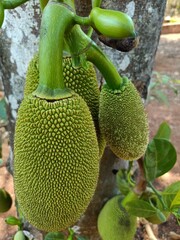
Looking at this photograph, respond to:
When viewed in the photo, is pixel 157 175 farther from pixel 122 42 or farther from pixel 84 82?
pixel 122 42

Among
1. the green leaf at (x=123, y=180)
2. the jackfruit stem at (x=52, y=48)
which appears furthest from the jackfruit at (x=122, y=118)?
the green leaf at (x=123, y=180)

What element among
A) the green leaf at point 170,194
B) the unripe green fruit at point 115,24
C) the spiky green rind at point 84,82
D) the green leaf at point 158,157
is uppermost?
the unripe green fruit at point 115,24

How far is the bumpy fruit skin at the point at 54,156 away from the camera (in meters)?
0.53

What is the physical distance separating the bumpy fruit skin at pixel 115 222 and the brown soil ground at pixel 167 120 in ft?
1.41

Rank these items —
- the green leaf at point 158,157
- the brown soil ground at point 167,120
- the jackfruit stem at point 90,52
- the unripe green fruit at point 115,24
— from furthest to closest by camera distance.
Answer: the brown soil ground at point 167,120 → the green leaf at point 158,157 → the jackfruit stem at point 90,52 → the unripe green fruit at point 115,24

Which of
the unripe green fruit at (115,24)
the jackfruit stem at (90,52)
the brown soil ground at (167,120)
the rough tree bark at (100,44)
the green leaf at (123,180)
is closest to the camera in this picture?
the unripe green fruit at (115,24)

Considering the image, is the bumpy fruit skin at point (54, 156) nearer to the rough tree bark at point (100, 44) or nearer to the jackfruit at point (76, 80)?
the jackfruit at point (76, 80)

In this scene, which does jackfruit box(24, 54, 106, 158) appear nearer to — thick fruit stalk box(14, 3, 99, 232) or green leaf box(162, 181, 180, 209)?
thick fruit stalk box(14, 3, 99, 232)

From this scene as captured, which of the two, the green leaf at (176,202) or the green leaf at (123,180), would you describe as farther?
the green leaf at (123,180)


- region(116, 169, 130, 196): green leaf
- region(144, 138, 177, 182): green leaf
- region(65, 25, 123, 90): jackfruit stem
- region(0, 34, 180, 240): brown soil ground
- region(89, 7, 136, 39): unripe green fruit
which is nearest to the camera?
region(89, 7, 136, 39): unripe green fruit

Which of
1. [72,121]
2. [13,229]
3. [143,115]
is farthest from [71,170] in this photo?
[13,229]

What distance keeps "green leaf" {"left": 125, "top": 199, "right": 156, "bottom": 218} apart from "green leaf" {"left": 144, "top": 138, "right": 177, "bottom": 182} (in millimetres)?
76

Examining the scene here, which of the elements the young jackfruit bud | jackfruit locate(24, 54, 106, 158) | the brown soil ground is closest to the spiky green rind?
jackfruit locate(24, 54, 106, 158)

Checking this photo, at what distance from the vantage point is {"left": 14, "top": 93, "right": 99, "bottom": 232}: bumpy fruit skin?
1.73ft
